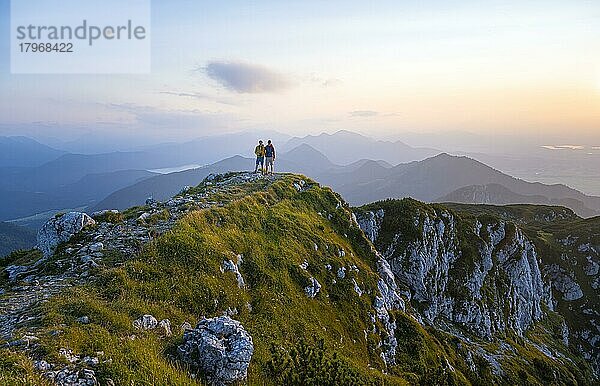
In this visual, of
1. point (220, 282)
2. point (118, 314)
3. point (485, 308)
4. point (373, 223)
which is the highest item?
point (118, 314)

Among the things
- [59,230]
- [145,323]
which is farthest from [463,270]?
[59,230]

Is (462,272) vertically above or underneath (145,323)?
underneath

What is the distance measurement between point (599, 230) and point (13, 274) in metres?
158

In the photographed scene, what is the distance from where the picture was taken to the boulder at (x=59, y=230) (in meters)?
21.6

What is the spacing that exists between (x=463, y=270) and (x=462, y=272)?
651 mm

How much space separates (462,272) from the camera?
72.9 metres

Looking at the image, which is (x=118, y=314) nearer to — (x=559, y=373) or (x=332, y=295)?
(x=332, y=295)

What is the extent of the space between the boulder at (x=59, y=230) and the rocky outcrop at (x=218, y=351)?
13.1 meters

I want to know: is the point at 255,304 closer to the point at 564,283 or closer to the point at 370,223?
the point at 370,223

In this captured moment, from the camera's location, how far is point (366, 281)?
36.8 m

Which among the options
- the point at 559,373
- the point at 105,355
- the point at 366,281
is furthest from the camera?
the point at 559,373

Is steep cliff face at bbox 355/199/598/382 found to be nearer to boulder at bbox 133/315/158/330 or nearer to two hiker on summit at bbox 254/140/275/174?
two hiker on summit at bbox 254/140/275/174

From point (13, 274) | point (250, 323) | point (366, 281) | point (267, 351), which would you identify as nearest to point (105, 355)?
point (267, 351)

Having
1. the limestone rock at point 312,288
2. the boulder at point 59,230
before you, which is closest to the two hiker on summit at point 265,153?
the limestone rock at point 312,288
